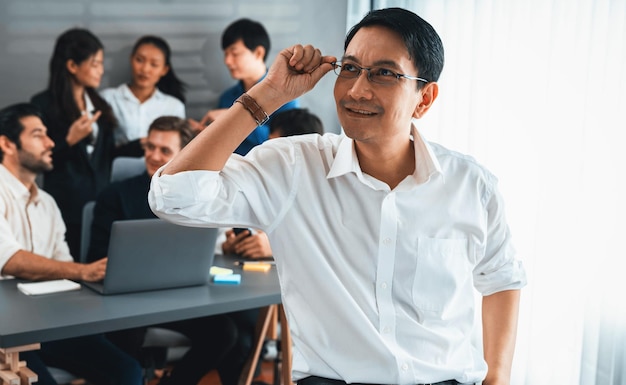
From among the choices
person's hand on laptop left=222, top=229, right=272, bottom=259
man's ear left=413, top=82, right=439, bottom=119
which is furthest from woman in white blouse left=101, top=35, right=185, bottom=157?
man's ear left=413, top=82, right=439, bottom=119

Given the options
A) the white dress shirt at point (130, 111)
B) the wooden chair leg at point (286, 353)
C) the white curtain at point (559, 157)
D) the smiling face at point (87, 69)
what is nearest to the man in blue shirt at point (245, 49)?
the white dress shirt at point (130, 111)

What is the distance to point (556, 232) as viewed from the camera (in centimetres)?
354

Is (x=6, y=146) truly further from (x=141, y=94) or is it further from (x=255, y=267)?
(x=141, y=94)

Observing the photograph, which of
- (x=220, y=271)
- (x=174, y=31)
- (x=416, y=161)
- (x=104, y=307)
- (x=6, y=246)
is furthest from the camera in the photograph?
(x=174, y=31)

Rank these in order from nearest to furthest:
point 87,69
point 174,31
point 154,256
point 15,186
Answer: point 154,256 → point 15,186 → point 87,69 → point 174,31

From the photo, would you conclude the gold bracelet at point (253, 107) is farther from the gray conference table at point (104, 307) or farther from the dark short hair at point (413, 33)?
the gray conference table at point (104, 307)

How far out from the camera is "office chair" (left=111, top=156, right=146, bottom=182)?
370 centimetres

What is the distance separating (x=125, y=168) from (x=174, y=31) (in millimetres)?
1792

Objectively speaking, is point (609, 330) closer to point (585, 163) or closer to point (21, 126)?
point (585, 163)

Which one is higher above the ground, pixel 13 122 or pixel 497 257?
pixel 13 122

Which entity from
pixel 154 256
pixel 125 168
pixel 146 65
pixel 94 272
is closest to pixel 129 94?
pixel 146 65

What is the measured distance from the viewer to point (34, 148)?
3430 mm

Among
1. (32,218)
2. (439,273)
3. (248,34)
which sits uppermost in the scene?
(248,34)

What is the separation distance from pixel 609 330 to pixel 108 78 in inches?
135
